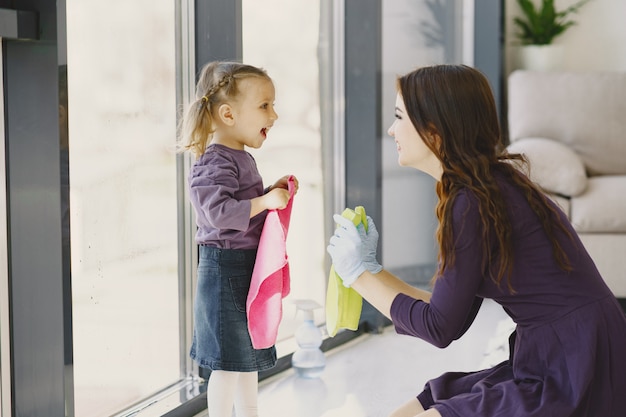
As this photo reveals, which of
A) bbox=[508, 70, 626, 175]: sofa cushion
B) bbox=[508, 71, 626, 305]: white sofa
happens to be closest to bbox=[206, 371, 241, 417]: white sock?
bbox=[508, 71, 626, 305]: white sofa

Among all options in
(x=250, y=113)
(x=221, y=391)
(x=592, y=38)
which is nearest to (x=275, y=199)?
(x=250, y=113)

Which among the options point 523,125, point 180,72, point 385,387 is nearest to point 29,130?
point 180,72

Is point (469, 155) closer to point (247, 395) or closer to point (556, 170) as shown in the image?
point (247, 395)

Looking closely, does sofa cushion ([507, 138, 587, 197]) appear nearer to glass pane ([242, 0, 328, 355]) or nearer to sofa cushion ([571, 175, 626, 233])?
sofa cushion ([571, 175, 626, 233])

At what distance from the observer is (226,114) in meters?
1.77

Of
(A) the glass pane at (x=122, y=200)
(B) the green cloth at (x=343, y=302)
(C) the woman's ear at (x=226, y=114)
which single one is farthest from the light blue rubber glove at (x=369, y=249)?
(A) the glass pane at (x=122, y=200)

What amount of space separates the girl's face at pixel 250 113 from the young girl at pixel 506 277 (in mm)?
366

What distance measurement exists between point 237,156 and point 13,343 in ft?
1.88

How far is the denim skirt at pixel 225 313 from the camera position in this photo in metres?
1.77

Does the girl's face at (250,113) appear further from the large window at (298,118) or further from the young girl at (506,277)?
the large window at (298,118)

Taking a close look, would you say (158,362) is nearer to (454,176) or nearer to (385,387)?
(385,387)

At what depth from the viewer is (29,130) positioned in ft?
5.24

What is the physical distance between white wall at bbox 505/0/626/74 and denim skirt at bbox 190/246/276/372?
9.82ft

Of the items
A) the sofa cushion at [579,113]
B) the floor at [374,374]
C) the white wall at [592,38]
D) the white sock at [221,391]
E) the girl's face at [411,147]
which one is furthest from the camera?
the white wall at [592,38]
